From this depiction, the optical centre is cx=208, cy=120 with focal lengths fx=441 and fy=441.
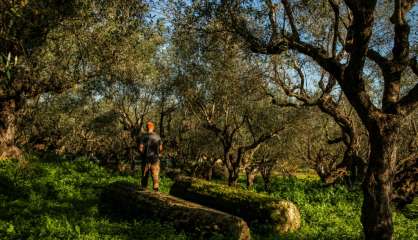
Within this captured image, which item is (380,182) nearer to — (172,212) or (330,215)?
(172,212)

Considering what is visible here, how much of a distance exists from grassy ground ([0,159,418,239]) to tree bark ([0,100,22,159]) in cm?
210

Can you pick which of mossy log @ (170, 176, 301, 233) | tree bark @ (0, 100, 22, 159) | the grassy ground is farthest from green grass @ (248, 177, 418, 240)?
tree bark @ (0, 100, 22, 159)

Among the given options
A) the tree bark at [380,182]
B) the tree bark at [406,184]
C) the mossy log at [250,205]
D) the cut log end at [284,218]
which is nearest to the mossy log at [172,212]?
the mossy log at [250,205]

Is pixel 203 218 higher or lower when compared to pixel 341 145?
lower

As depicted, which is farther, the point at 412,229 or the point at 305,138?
the point at 305,138

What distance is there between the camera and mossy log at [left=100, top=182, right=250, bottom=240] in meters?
12.9

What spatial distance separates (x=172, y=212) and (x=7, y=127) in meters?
14.0

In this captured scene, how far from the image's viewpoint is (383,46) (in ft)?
82.3

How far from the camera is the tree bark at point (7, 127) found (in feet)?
77.8

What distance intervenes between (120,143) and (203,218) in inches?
1121

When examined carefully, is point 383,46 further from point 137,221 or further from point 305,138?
point 137,221

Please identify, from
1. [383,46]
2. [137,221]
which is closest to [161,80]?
[383,46]

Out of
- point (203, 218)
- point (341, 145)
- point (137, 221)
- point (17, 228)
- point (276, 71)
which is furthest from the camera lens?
point (341, 145)

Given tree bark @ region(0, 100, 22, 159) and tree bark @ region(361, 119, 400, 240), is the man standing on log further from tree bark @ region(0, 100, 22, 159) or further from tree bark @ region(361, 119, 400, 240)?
tree bark @ region(0, 100, 22, 159)
